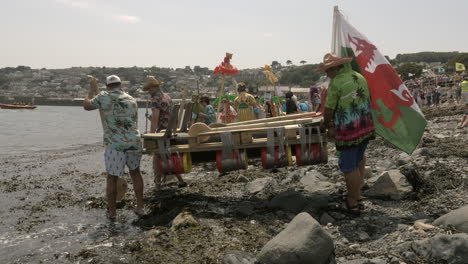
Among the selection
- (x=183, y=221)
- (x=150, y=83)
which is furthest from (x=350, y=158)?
(x=150, y=83)

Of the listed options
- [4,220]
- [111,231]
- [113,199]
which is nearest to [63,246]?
[111,231]

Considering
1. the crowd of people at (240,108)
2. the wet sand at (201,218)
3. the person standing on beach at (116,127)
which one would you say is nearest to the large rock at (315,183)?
the wet sand at (201,218)

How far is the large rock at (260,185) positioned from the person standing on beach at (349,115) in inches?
82.3

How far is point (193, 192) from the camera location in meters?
7.90

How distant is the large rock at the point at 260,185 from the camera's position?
7.72 meters

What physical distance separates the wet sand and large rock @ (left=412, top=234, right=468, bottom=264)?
0.89ft

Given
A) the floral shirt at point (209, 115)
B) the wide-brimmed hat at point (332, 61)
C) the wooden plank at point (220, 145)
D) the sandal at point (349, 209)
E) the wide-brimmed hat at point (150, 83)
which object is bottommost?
the sandal at point (349, 209)

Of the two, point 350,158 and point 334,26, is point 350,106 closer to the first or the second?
point 350,158

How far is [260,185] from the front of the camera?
7961mm

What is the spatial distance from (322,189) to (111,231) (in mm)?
Result: 3461

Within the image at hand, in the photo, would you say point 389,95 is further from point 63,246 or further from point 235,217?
point 63,246

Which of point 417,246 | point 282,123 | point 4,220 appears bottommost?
point 4,220

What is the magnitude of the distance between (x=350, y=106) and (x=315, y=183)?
2.37 metres

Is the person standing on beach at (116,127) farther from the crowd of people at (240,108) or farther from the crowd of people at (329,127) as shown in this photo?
the crowd of people at (240,108)
